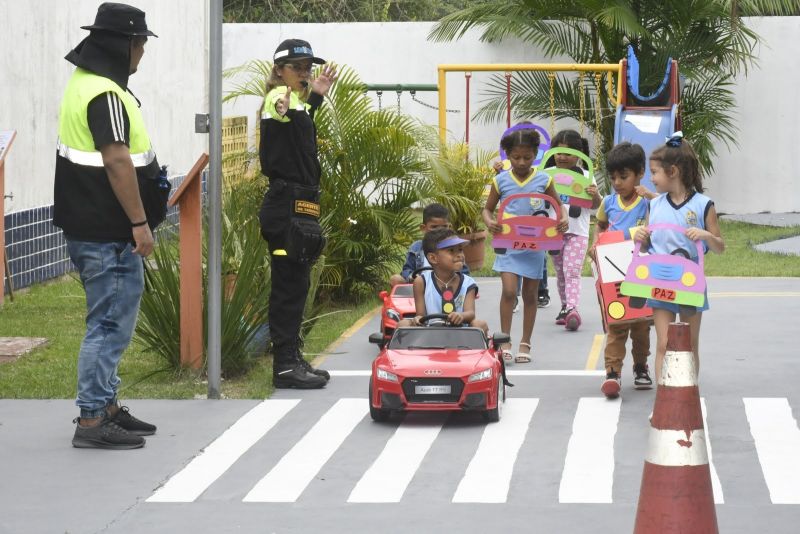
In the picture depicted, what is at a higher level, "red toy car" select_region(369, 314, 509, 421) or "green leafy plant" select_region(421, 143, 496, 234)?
"green leafy plant" select_region(421, 143, 496, 234)

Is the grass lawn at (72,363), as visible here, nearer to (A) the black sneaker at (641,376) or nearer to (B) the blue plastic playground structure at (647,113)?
(A) the black sneaker at (641,376)

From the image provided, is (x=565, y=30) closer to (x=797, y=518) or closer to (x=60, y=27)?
(x=60, y=27)

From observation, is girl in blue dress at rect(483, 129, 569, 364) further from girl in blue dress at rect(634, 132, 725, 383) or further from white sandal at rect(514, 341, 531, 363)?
girl in blue dress at rect(634, 132, 725, 383)

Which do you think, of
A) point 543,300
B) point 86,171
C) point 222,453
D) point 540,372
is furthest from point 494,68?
point 222,453

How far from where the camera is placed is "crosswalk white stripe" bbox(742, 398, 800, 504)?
6.38 metres

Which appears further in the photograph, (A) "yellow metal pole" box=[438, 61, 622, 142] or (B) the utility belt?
(A) "yellow metal pole" box=[438, 61, 622, 142]

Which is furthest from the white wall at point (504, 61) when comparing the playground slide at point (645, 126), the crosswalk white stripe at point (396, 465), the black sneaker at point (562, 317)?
the crosswalk white stripe at point (396, 465)

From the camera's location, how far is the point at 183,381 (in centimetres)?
888

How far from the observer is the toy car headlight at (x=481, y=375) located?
302 inches

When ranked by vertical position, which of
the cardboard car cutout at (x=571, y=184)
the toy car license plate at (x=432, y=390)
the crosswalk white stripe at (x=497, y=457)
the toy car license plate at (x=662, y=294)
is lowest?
the crosswalk white stripe at (x=497, y=457)

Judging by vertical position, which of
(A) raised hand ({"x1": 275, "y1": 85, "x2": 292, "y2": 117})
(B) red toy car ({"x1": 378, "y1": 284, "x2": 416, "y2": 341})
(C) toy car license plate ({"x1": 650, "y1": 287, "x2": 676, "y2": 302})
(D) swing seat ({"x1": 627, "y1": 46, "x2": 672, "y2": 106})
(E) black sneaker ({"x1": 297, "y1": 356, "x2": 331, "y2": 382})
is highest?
(D) swing seat ({"x1": 627, "y1": 46, "x2": 672, "y2": 106})

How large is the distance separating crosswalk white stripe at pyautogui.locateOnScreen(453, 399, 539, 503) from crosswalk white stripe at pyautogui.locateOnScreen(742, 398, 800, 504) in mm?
1222

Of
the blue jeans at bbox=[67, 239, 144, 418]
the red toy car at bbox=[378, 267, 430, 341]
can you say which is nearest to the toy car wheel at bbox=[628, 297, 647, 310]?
the red toy car at bbox=[378, 267, 430, 341]

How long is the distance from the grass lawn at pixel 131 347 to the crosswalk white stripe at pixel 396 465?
131 centimetres
